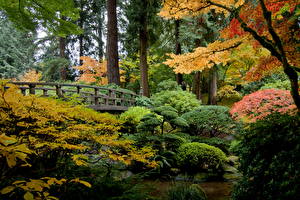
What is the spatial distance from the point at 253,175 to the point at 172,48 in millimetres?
16079

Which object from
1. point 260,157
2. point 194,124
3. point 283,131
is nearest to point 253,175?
point 260,157

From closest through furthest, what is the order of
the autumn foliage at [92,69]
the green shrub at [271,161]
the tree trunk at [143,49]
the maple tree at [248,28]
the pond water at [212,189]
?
the green shrub at [271,161]
the maple tree at [248,28]
the pond water at [212,189]
the tree trunk at [143,49]
the autumn foliage at [92,69]

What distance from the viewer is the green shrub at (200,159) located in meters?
6.50

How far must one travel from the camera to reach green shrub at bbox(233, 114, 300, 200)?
6.02 ft

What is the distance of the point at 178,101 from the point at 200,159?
584cm

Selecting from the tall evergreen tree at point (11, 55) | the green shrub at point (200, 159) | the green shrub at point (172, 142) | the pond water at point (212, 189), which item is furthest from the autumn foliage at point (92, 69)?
the pond water at point (212, 189)

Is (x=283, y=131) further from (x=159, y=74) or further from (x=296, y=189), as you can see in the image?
(x=159, y=74)

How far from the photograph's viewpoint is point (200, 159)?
6.52 meters

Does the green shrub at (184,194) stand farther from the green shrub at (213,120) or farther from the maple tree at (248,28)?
the green shrub at (213,120)

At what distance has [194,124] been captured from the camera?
30.8 ft

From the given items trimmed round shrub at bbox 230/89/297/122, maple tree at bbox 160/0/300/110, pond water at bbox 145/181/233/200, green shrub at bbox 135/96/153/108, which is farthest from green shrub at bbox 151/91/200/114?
maple tree at bbox 160/0/300/110

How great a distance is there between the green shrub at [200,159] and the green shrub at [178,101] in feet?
17.4

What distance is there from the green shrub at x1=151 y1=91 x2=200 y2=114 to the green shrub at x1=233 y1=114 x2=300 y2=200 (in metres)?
9.14

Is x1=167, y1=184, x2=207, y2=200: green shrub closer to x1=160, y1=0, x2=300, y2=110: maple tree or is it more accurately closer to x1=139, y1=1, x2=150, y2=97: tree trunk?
x1=160, y1=0, x2=300, y2=110: maple tree
